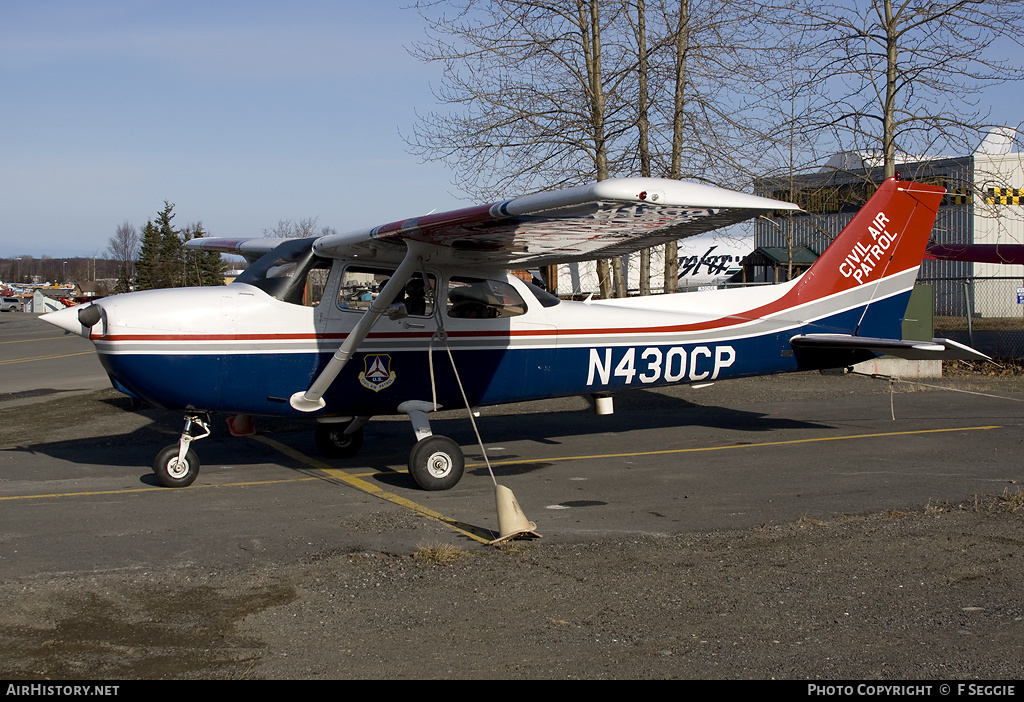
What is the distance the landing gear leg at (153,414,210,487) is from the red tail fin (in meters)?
6.74

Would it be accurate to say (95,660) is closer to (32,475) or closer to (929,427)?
(32,475)

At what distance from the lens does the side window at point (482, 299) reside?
836 cm

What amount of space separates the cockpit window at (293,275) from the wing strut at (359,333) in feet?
1.76

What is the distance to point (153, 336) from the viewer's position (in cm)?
724

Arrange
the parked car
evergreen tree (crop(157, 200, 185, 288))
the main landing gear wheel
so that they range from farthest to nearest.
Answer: the parked car
evergreen tree (crop(157, 200, 185, 288))
the main landing gear wheel

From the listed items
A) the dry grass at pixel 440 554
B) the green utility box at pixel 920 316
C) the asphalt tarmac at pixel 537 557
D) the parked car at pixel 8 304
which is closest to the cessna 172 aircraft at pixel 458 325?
the asphalt tarmac at pixel 537 557

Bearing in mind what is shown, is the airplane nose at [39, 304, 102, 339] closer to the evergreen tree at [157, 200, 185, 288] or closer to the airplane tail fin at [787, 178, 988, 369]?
the airplane tail fin at [787, 178, 988, 369]

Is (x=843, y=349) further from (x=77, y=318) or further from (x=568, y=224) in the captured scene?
(x=77, y=318)

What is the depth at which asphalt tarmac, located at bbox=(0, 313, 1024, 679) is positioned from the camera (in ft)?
12.9

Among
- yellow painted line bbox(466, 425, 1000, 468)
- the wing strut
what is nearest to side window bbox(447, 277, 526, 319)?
the wing strut

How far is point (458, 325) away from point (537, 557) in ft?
10.8

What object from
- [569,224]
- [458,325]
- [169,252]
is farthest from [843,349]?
[169,252]

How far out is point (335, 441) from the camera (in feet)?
30.4
